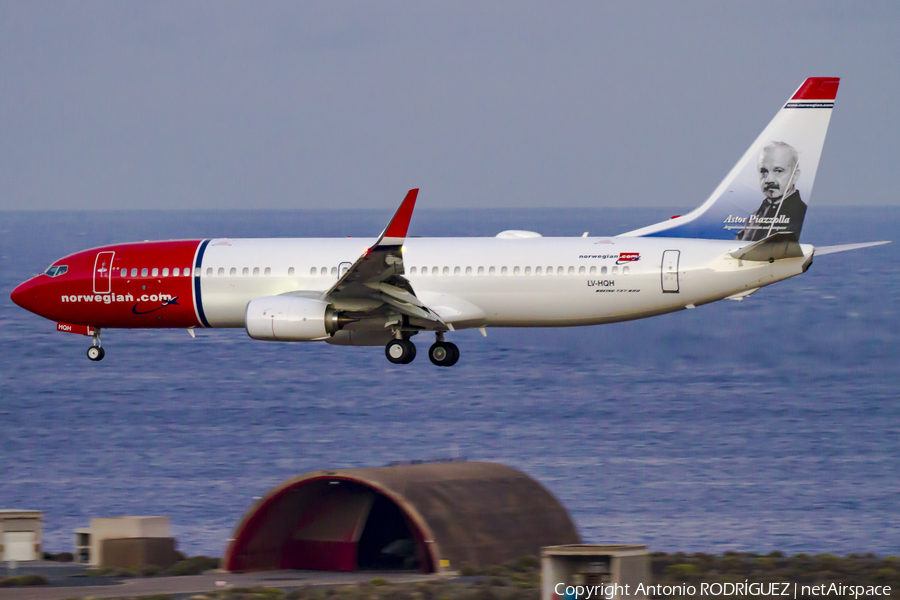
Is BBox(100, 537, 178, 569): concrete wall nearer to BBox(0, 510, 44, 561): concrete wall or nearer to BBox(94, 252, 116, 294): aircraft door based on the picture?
BBox(0, 510, 44, 561): concrete wall

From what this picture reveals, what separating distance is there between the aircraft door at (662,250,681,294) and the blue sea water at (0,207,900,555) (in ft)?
101

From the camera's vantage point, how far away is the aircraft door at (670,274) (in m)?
44.4

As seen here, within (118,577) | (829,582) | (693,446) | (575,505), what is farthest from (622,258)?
(693,446)

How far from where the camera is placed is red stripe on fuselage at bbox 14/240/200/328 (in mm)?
49000

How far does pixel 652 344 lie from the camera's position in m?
82.8

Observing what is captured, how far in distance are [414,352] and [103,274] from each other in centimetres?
1181

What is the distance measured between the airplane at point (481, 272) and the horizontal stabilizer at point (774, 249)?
0.04 meters

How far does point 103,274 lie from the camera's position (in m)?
50.0

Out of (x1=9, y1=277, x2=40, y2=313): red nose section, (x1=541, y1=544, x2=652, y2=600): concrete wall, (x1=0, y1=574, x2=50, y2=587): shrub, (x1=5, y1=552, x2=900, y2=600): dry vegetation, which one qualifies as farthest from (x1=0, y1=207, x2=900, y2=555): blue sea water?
(x1=541, y1=544, x2=652, y2=600): concrete wall

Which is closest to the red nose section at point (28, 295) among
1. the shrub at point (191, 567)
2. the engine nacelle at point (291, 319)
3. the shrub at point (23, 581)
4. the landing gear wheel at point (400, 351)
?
the shrub at point (23, 581)

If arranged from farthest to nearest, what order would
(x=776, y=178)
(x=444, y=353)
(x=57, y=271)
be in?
1. (x=57, y=271)
2. (x=444, y=353)
3. (x=776, y=178)

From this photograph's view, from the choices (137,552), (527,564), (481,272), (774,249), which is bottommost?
(137,552)

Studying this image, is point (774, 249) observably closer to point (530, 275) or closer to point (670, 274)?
point (670, 274)

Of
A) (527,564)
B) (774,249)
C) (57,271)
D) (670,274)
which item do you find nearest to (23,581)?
(57,271)
